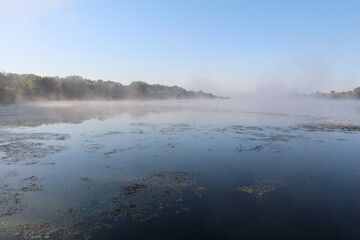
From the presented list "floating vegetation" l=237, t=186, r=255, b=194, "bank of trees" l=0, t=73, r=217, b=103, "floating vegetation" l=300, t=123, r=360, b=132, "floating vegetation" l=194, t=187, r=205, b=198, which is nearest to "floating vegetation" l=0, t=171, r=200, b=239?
"floating vegetation" l=194, t=187, r=205, b=198

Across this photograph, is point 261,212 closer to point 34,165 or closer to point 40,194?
point 40,194

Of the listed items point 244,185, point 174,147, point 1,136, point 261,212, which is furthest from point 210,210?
point 1,136

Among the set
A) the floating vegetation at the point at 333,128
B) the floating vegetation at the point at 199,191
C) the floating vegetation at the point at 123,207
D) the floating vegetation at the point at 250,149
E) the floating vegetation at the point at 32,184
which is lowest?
the floating vegetation at the point at 32,184

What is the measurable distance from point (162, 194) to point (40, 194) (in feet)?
11.4

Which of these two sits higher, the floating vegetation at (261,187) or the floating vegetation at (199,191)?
the floating vegetation at (261,187)

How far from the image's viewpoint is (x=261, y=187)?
274 inches

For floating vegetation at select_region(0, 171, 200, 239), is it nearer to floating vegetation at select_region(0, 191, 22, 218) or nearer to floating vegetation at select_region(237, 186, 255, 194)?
floating vegetation at select_region(0, 191, 22, 218)

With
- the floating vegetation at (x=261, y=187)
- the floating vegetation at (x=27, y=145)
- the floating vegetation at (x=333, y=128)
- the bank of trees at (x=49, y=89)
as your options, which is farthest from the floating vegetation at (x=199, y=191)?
the bank of trees at (x=49, y=89)

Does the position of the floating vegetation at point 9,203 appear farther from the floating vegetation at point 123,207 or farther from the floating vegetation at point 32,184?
the floating vegetation at point 32,184

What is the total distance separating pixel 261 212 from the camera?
18.1 feet

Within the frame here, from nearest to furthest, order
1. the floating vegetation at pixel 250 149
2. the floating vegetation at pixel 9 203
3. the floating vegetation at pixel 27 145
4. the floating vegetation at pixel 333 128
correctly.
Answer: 1. the floating vegetation at pixel 9 203
2. the floating vegetation at pixel 27 145
3. the floating vegetation at pixel 250 149
4. the floating vegetation at pixel 333 128

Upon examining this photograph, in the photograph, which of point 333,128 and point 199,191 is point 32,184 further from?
point 333,128

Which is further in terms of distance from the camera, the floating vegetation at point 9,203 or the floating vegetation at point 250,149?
the floating vegetation at point 250,149

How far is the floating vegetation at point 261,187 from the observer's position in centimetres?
660
